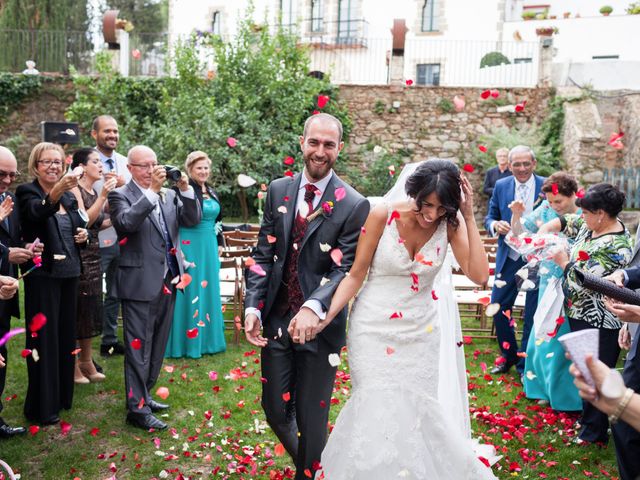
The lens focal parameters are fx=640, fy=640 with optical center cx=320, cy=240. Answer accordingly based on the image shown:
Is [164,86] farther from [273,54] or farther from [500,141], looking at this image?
[500,141]

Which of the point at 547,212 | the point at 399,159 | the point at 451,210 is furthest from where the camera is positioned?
the point at 399,159

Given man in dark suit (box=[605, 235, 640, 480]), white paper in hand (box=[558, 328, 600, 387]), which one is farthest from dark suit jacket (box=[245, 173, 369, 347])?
white paper in hand (box=[558, 328, 600, 387])

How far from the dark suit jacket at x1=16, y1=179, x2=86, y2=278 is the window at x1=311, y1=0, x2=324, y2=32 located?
78.8 feet

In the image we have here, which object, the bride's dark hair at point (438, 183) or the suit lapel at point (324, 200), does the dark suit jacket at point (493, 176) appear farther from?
the bride's dark hair at point (438, 183)

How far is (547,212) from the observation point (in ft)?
19.5

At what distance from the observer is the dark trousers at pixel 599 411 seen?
15.5 feet

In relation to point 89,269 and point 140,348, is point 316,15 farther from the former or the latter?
point 140,348

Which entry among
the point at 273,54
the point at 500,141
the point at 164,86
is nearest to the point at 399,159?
the point at 500,141

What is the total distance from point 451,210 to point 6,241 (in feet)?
10.5

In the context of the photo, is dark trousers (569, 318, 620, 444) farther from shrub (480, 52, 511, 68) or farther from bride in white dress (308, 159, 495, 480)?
shrub (480, 52, 511, 68)

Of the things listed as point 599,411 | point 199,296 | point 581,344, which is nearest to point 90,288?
point 199,296

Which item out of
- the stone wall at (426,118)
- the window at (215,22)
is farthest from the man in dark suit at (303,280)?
the window at (215,22)

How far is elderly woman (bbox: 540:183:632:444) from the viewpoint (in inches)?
178

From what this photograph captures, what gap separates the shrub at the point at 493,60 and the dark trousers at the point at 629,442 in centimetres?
1767
